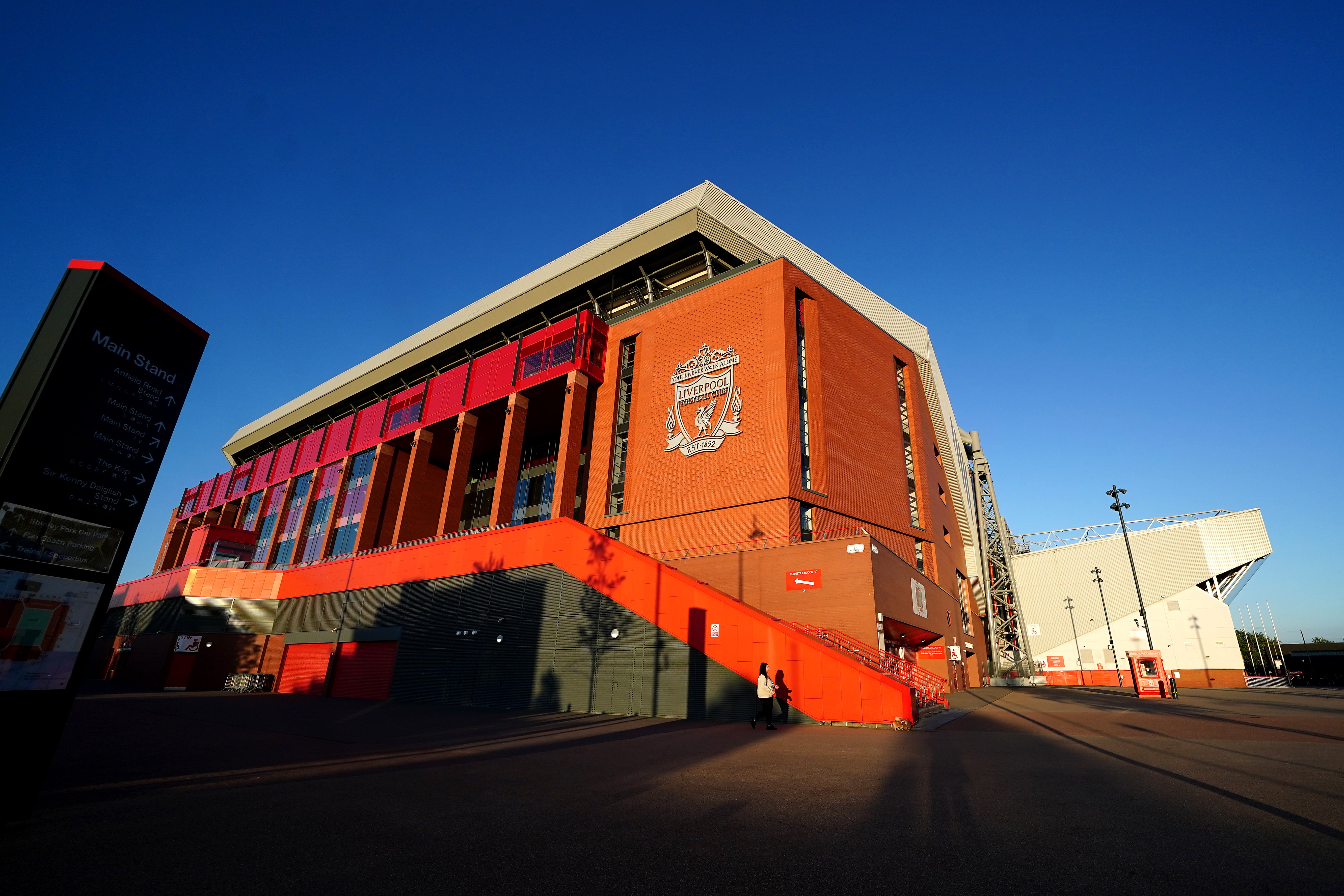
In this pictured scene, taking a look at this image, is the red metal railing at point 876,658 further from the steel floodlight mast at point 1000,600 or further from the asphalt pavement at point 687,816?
the steel floodlight mast at point 1000,600

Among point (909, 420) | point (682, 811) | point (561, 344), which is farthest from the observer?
point (909, 420)

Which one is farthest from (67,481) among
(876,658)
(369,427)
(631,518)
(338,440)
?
(338,440)

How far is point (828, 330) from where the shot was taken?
115 feet

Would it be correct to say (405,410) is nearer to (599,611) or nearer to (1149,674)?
(599,611)

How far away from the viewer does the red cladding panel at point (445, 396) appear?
42.9m

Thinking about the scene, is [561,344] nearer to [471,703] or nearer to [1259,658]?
[471,703]

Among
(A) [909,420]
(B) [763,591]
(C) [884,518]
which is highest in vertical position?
(A) [909,420]

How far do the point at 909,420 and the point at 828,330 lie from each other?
10654 millimetres

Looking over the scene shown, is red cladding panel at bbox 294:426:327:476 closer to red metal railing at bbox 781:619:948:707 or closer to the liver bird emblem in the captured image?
the liver bird emblem

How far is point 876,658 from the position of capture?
72.3 ft

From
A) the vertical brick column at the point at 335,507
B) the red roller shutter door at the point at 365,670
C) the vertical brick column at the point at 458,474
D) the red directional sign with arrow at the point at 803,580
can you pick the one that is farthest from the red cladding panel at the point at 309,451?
the red directional sign with arrow at the point at 803,580

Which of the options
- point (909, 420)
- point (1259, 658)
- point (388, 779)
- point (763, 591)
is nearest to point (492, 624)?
point (763, 591)

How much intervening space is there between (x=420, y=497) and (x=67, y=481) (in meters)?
40.6

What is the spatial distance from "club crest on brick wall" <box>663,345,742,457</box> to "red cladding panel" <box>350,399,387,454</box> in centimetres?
2725
